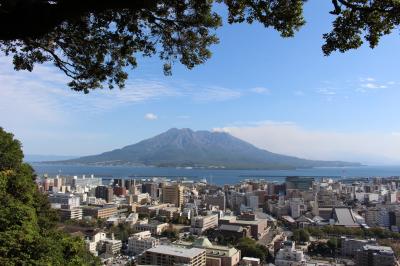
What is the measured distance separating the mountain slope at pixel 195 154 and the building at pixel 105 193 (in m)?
63.8

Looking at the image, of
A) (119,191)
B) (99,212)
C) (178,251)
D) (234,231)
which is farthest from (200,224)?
(119,191)

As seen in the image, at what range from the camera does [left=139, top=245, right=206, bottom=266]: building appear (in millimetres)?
14203

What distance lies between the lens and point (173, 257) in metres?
14.5

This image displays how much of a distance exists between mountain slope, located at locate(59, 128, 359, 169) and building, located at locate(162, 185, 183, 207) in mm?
65612

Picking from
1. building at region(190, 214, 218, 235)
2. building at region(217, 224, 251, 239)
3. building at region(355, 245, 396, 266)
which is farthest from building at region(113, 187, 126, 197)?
building at region(355, 245, 396, 266)

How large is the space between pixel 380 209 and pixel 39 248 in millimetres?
28539

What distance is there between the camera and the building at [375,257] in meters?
15.3

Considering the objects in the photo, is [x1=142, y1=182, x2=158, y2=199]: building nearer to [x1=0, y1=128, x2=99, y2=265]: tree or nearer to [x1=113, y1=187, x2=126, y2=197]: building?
[x1=113, y1=187, x2=126, y2=197]: building

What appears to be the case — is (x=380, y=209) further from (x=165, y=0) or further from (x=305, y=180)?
(x=165, y=0)

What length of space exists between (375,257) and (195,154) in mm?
108466

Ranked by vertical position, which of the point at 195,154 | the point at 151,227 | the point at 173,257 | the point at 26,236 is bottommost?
the point at 151,227

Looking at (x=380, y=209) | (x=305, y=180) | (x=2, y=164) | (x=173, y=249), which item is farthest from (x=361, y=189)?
(x=2, y=164)

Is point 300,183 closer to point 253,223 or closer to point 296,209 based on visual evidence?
point 296,209

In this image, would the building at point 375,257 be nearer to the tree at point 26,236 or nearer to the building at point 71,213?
the tree at point 26,236
